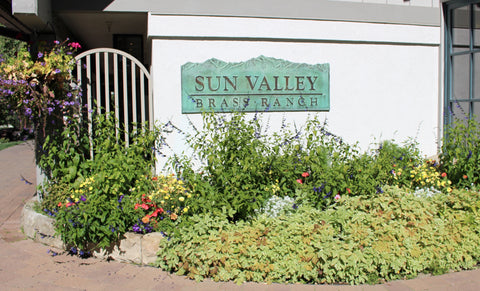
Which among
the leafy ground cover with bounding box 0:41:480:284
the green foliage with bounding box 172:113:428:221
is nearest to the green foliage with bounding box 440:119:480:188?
the leafy ground cover with bounding box 0:41:480:284

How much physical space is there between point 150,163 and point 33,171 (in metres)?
6.15

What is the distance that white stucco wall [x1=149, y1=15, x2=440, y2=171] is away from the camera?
18.3 feet

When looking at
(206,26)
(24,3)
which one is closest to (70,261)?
(24,3)

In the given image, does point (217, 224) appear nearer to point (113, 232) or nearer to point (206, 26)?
point (113, 232)

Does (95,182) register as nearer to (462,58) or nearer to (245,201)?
(245,201)

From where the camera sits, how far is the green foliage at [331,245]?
12.5 feet

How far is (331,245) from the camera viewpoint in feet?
12.8

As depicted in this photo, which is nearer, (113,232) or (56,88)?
(113,232)

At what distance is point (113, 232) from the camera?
163 inches

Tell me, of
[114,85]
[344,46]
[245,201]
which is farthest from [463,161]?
[114,85]

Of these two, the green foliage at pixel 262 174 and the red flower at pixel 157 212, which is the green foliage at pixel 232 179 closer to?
the green foliage at pixel 262 174

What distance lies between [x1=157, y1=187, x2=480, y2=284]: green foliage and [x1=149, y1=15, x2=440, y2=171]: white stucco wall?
1.92 metres

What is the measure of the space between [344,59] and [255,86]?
4.50 feet

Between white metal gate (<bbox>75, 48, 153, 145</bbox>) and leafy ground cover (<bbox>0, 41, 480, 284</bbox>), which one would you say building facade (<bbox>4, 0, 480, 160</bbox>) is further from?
leafy ground cover (<bbox>0, 41, 480, 284</bbox>)
